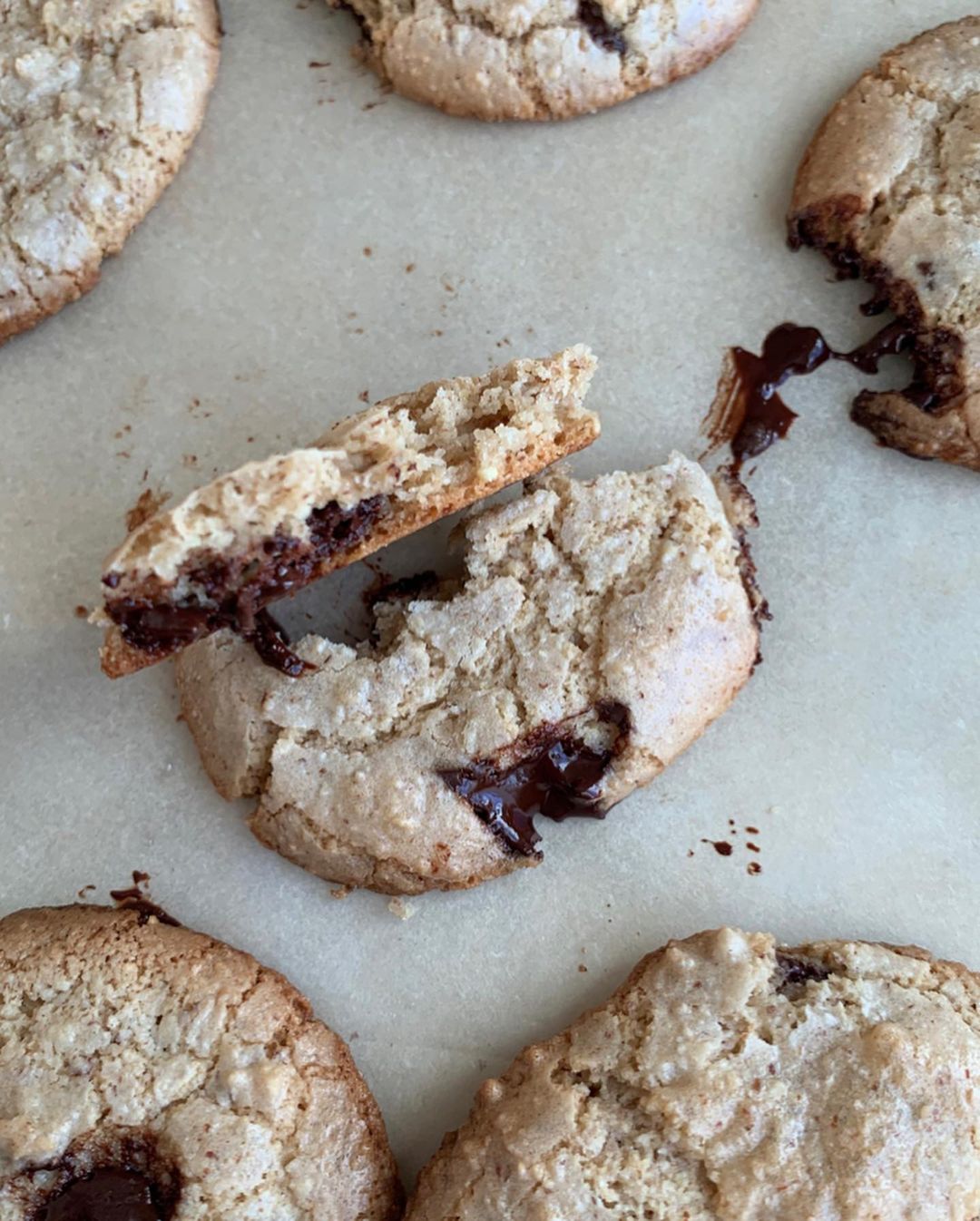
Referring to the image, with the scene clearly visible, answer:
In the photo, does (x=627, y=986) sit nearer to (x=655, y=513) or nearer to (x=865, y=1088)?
(x=865, y=1088)

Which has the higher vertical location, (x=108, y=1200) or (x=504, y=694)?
(x=504, y=694)

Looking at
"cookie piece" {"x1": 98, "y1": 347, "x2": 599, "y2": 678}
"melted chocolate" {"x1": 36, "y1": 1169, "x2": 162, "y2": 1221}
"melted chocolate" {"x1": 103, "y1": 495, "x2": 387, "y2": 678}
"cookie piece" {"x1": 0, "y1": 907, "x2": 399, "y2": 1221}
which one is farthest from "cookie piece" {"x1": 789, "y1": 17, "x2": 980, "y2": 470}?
"melted chocolate" {"x1": 36, "y1": 1169, "x2": 162, "y2": 1221}

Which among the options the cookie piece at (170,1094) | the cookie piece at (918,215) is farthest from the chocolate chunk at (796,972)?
the cookie piece at (918,215)

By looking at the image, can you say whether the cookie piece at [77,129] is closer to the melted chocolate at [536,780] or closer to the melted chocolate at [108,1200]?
A: the melted chocolate at [536,780]

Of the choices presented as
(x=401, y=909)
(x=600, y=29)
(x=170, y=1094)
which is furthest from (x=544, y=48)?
(x=170, y=1094)

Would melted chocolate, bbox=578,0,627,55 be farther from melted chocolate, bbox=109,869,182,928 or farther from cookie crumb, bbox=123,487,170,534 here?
melted chocolate, bbox=109,869,182,928

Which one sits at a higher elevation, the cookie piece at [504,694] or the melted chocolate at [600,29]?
the melted chocolate at [600,29]

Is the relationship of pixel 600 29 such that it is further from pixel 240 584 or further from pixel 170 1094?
pixel 170 1094
